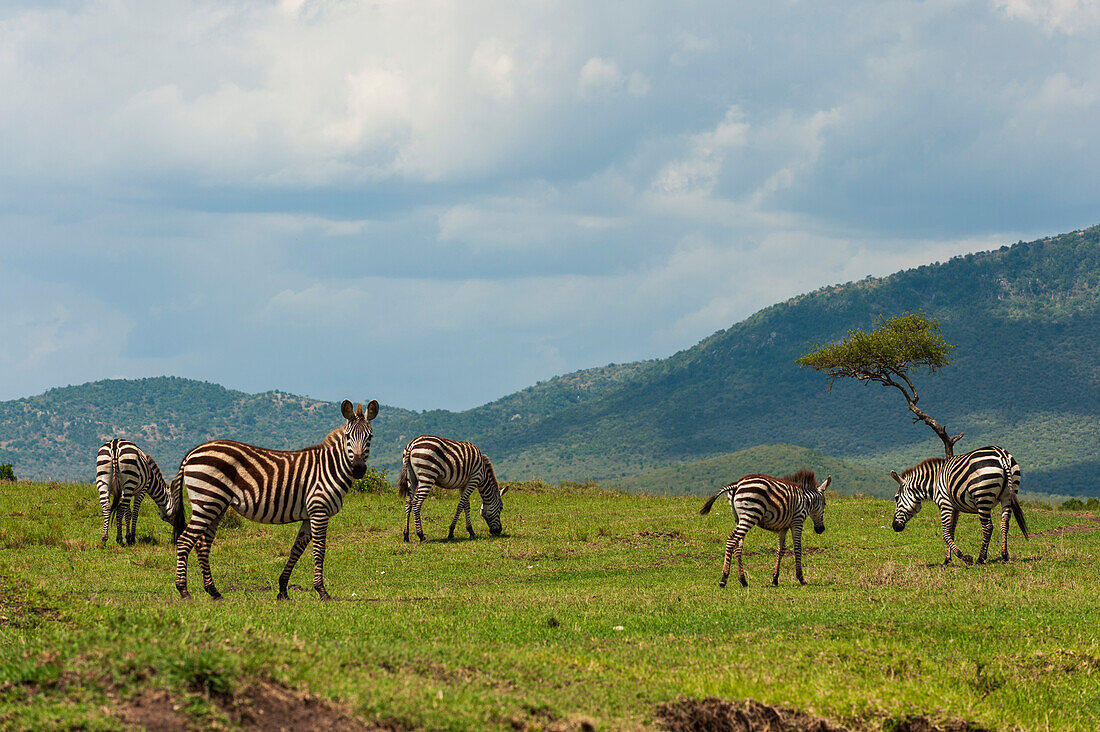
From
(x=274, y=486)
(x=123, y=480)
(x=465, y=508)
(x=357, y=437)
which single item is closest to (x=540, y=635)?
(x=357, y=437)

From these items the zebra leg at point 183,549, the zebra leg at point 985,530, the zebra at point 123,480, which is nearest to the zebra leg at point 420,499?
the zebra at point 123,480

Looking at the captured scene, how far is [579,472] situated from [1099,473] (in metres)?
70.6

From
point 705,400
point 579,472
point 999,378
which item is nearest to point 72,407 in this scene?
point 579,472

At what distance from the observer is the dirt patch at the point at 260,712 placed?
7.00m

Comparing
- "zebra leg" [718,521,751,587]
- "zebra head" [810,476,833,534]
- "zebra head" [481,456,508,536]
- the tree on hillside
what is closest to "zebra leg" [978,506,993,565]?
"zebra head" [810,476,833,534]

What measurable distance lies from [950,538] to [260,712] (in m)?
18.5

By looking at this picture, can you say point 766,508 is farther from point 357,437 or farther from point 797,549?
point 357,437

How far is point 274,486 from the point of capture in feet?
49.4

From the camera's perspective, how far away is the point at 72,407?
15950 cm

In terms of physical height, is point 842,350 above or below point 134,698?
above

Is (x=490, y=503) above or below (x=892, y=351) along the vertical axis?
below

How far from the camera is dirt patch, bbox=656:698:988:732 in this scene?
8.78m

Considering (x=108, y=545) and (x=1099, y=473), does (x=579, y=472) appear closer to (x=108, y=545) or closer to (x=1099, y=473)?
(x=1099, y=473)

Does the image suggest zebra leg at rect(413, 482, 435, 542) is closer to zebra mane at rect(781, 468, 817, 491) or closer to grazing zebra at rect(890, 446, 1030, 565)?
zebra mane at rect(781, 468, 817, 491)
